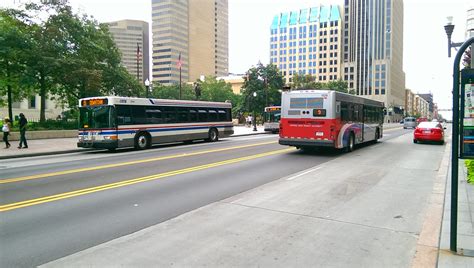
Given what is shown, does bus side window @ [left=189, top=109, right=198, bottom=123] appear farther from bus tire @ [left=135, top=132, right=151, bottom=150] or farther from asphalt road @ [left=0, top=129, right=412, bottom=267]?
asphalt road @ [left=0, top=129, right=412, bottom=267]

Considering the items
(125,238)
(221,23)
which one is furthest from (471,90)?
(221,23)

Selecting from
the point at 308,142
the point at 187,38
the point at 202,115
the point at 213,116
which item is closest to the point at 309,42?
the point at 187,38

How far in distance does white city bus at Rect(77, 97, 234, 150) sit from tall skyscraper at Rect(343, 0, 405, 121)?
138172 mm

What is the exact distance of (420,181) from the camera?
33.2 feet

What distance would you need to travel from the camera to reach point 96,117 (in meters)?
18.5

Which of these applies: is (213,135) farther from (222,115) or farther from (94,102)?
(94,102)

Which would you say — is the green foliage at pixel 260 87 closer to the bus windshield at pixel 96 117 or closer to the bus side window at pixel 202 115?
the bus side window at pixel 202 115

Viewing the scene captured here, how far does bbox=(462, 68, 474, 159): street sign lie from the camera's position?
187 inches

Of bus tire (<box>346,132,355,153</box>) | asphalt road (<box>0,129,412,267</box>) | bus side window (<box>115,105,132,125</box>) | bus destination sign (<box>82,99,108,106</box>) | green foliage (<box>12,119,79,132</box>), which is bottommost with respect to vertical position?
asphalt road (<box>0,129,412,267</box>)

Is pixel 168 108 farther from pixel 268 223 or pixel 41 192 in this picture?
pixel 268 223

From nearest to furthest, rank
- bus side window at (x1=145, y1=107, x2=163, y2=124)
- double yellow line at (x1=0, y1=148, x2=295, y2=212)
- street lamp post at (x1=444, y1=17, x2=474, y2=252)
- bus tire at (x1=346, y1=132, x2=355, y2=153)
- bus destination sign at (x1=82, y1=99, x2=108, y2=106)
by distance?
1. street lamp post at (x1=444, y1=17, x2=474, y2=252)
2. double yellow line at (x1=0, y1=148, x2=295, y2=212)
3. bus tire at (x1=346, y1=132, x2=355, y2=153)
4. bus destination sign at (x1=82, y1=99, x2=108, y2=106)
5. bus side window at (x1=145, y1=107, x2=163, y2=124)

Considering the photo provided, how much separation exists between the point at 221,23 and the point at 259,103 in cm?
14100

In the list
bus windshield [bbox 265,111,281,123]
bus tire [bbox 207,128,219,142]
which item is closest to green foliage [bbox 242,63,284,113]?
bus windshield [bbox 265,111,281,123]

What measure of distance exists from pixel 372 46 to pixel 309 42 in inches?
1085
